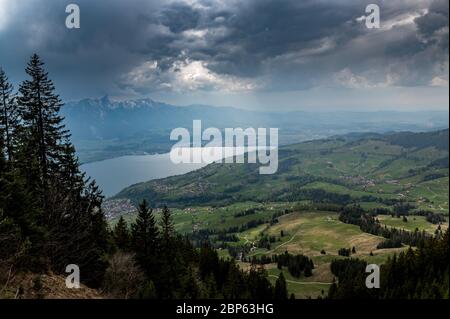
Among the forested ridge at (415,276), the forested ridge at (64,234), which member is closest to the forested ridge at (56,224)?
the forested ridge at (64,234)

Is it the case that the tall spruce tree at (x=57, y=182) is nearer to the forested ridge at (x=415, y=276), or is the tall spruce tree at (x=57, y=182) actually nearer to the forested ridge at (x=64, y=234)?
the forested ridge at (x=64, y=234)

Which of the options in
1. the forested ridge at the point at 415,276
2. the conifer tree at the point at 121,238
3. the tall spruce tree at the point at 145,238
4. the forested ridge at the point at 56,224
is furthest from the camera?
the conifer tree at the point at 121,238

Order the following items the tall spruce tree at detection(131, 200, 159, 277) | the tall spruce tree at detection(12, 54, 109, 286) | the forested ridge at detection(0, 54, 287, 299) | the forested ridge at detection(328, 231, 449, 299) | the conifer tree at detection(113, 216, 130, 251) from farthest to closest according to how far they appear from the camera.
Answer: the conifer tree at detection(113, 216, 130, 251) < the tall spruce tree at detection(131, 200, 159, 277) < the forested ridge at detection(328, 231, 449, 299) < the tall spruce tree at detection(12, 54, 109, 286) < the forested ridge at detection(0, 54, 287, 299)

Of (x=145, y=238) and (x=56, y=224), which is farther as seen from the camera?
(x=145, y=238)

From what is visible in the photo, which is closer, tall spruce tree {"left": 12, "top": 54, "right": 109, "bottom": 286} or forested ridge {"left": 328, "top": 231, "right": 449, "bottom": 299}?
tall spruce tree {"left": 12, "top": 54, "right": 109, "bottom": 286}

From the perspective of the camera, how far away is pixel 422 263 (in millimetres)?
59719

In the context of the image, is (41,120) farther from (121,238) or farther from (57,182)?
(121,238)

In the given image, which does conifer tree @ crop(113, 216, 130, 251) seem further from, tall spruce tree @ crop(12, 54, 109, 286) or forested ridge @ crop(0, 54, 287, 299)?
tall spruce tree @ crop(12, 54, 109, 286)

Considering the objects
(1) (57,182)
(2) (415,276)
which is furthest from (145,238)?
(2) (415,276)

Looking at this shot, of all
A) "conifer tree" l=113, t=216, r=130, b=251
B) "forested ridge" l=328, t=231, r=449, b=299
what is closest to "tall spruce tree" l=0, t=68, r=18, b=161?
"conifer tree" l=113, t=216, r=130, b=251

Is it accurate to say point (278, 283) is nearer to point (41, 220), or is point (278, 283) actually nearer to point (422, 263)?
point (422, 263)

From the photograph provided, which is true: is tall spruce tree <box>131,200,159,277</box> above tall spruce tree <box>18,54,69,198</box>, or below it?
below
